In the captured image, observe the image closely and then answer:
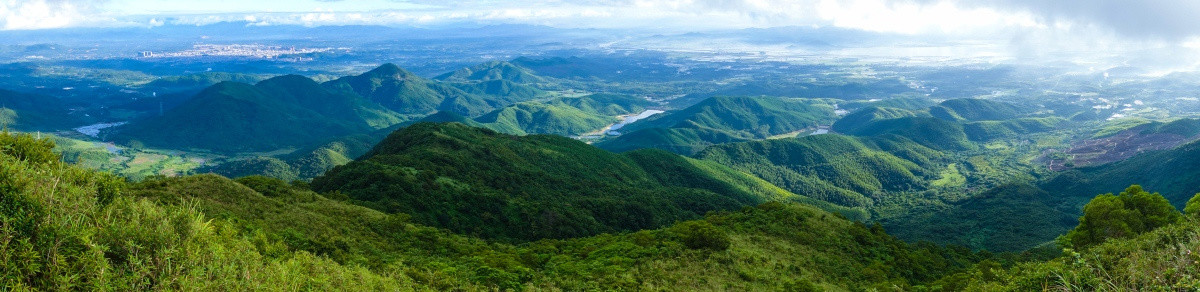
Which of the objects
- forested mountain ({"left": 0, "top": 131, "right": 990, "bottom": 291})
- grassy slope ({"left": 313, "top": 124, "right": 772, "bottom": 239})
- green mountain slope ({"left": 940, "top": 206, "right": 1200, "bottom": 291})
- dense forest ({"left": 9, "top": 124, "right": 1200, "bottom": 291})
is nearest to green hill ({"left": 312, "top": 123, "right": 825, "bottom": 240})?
grassy slope ({"left": 313, "top": 124, "right": 772, "bottom": 239})

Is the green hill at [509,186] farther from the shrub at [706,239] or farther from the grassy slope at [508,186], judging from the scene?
the shrub at [706,239]

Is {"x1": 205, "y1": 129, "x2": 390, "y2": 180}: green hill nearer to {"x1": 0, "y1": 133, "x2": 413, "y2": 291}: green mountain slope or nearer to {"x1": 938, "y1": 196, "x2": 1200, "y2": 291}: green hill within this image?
{"x1": 0, "y1": 133, "x2": 413, "y2": 291}: green mountain slope

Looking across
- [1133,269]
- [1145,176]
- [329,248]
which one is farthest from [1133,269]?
[1145,176]

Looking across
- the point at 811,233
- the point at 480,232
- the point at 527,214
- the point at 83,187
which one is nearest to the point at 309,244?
the point at 83,187

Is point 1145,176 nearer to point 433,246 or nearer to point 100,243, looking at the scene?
point 433,246

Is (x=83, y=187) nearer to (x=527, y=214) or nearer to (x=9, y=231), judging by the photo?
(x=9, y=231)

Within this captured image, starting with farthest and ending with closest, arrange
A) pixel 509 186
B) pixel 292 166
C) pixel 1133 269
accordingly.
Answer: pixel 292 166 < pixel 509 186 < pixel 1133 269
